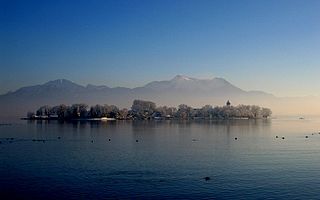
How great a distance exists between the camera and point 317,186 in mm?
37844

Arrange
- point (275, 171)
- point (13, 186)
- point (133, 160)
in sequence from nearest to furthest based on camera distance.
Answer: point (13, 186)
point (275, 171)
point (133, 160)

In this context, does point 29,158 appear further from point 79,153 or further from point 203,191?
point 203,191

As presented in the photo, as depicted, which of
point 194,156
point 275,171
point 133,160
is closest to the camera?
point 275,171

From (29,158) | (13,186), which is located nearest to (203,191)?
(13,186)

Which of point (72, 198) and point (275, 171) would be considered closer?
point (72, 198)

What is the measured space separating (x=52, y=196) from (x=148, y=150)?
106 feet

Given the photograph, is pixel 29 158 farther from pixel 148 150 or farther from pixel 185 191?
pixel 185 191

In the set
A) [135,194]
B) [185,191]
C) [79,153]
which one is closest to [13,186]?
[135,194]

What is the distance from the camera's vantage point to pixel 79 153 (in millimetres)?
61031

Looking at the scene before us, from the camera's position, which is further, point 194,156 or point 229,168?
point 194,156

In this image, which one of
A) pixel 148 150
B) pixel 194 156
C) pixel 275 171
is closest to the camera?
pixel 275 171

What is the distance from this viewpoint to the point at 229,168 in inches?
1866

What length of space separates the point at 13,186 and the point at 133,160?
1901cm

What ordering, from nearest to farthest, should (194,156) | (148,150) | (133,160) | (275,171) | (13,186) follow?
(13,186) → (275,171) → (133,160) → (194,156) → (148,150)
